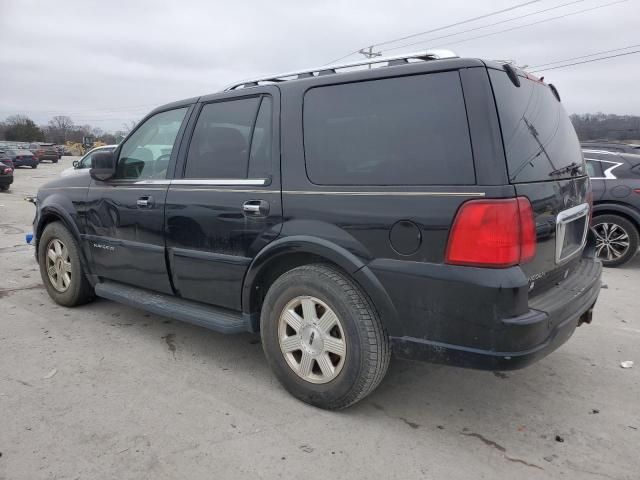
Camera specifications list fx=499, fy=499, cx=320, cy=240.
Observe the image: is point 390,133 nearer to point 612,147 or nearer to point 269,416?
point 269,416

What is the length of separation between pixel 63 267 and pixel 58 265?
4.2 inches

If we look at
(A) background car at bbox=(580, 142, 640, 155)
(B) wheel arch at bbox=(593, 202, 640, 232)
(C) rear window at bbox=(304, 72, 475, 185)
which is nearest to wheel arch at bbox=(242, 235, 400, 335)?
(C) rear window at bbox=(304, 72, 475, 185)

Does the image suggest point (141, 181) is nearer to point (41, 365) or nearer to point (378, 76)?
point (41, 365)

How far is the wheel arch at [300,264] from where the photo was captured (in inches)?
105

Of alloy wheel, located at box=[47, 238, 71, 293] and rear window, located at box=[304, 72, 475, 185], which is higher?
rear window, located at box=[304, 72, 475, 185]

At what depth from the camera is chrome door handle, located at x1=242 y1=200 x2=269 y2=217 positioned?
309 centimetres

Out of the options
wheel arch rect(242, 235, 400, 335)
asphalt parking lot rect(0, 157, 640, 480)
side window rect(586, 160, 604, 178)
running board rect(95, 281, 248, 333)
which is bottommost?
asphalt parking lot rect(0, 157, 640, 480)

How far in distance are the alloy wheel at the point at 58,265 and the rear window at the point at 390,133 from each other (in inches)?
118

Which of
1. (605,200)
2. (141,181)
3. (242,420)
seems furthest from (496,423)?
(605,200)

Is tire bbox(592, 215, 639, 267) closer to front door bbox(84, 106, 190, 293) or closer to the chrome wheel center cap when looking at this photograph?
the chrome wheel center cap

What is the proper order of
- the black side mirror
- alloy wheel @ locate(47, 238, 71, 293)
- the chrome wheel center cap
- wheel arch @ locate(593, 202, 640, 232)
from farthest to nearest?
wheel arch @ locate(593, 202, 640, 232)
alloy wheel @ locate(47, 238, 71, 293)
the black side mirror
the chrome wheel center cap

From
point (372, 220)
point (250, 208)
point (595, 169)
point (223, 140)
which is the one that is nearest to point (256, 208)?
point (250, 208)

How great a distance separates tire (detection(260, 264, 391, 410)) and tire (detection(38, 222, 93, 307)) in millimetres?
2383

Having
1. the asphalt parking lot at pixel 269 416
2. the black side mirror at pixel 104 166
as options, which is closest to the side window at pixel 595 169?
the asphalt parking lot at pixel 269 416
